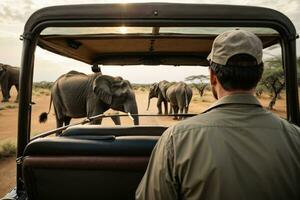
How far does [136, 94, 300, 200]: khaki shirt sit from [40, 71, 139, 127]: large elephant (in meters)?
7.44

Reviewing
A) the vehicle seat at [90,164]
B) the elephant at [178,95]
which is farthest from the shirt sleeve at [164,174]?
the elephant at [178,95]

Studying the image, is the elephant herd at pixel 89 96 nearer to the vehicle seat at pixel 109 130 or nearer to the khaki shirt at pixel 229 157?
the vehicle seat at pixel 109 130

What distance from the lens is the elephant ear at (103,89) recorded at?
32.8ft

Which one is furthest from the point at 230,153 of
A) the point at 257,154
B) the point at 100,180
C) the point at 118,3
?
the point at 118,3

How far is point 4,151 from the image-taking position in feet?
32.5

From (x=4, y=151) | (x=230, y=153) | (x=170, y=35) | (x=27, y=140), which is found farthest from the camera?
(x=4, y=151)

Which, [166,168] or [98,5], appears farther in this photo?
[98,5]

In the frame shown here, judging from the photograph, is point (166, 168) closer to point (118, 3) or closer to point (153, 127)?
point (118, 3)

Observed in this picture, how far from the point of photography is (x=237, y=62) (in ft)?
5.30

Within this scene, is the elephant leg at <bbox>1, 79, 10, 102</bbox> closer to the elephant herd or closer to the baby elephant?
the baby elephant

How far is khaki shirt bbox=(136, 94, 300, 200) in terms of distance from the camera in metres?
1.49

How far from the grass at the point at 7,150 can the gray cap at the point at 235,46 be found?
9.01 m

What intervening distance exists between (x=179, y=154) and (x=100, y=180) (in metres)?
0.83

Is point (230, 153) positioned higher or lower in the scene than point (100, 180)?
higher
